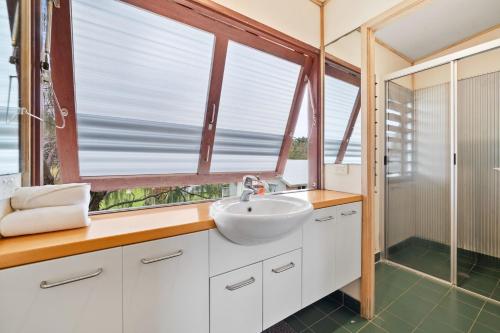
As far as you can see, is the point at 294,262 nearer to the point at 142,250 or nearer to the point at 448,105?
the point at 142,250

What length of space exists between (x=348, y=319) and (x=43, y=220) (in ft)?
6.32

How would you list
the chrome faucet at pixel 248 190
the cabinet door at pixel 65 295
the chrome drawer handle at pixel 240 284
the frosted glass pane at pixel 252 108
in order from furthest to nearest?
the frosted glass pane at pixel 252 108 → the chrome faucet at pixel 248 190 → the chrome drawer handle at pixel 240 284 → the cabinet door at pixel 65 295

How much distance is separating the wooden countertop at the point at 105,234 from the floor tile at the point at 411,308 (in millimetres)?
1643

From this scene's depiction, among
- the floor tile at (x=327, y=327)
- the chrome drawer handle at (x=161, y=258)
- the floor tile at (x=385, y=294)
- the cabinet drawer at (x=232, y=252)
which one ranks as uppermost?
the chrome drawer handle at (x=161, y=258)

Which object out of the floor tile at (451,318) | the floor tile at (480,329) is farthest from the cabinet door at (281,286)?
the floor tile at (480,329)

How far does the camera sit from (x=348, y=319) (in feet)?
5.21

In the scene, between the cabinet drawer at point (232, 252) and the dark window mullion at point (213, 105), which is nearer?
the cabinet drawer at point (232, 252)

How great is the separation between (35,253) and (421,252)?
10.2 ft

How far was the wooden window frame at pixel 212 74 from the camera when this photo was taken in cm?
115

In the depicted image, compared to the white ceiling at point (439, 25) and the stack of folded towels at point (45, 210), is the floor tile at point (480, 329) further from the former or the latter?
the stack of folded towels at point (45, 210)

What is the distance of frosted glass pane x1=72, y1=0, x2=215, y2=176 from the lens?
1.21 meters

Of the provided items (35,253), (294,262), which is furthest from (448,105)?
(35,253)

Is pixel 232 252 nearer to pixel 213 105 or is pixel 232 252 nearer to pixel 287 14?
pixel 213 105

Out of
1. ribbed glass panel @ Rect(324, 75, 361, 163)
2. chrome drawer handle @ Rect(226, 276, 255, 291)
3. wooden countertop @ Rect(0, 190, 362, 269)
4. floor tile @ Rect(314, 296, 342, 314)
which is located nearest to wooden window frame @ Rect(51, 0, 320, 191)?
ribbed glass panel @ Rect(324, 75, 361, 163)
